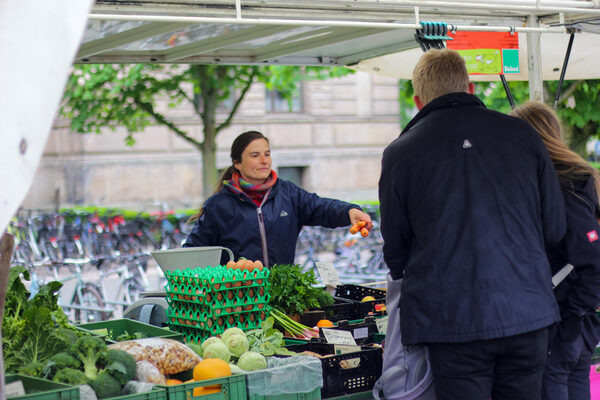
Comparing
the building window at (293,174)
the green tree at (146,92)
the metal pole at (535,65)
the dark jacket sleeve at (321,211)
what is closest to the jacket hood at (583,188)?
the dark jacket sleeve at (321,211)

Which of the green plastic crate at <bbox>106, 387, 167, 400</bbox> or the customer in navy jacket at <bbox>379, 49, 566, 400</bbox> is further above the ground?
the customer in navy jacket at <bbox>379, 49, 566, 400</bbox>

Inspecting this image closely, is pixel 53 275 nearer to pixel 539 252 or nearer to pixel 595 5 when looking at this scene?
pixel 595 5

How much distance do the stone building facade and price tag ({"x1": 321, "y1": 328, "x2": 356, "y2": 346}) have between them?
16178 mm

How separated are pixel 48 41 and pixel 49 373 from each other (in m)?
1.66

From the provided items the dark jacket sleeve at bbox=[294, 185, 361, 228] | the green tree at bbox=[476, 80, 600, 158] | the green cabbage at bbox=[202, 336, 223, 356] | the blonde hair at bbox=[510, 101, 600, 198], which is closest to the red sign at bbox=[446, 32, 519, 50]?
the dark jacket sleeve at bbox=[294, 185, 361, 228]

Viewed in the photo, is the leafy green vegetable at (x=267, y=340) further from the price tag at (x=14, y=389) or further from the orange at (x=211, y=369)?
the price tag at (x=14, y=389)

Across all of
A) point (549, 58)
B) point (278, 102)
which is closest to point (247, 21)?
point (549, 58)

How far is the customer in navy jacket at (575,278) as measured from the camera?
10.0ft

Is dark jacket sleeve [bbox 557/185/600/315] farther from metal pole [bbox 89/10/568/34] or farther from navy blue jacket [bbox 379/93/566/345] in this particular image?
metal pole [bbox 89/10/568/34]

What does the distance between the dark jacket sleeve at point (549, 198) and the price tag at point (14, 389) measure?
1927mm

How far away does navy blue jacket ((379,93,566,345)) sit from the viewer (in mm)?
2699

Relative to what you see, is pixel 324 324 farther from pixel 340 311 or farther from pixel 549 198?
pixel 549 198

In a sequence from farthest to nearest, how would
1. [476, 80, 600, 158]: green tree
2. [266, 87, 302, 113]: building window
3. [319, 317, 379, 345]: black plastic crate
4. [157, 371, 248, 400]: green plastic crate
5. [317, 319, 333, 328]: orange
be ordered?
[266, 87, 302, 113]: building window → [476, 80, 600, 158]: green tree → [317, 319, 333, 328]: orange → [319, 317, 379, 345]: black plastic crate → [157, 371, 248, 400]: green plastic crate

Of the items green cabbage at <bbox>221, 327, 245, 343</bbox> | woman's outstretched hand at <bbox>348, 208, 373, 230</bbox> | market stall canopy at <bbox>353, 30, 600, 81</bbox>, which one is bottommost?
green cabbage at <bbox>221, 327, 245, 343</bbox>
